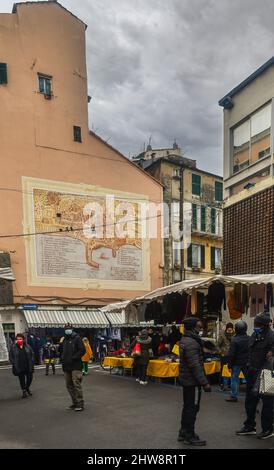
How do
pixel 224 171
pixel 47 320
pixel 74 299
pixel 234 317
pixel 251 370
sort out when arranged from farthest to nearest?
pixel 74 299 → pixel 47 320 → pixel 224 171 → pixel 234 317 → pixel 251 370

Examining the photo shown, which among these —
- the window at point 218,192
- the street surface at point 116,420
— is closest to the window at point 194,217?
the window at point 218,192

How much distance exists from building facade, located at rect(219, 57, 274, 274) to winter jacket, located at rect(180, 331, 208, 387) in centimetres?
863

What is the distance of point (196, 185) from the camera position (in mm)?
37656

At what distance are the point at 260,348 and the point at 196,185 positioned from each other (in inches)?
1254

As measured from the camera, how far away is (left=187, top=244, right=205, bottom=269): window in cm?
3631

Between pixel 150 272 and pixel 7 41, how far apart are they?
1712 cm

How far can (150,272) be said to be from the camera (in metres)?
30.5

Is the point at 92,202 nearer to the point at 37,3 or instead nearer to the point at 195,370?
the point at 37,3

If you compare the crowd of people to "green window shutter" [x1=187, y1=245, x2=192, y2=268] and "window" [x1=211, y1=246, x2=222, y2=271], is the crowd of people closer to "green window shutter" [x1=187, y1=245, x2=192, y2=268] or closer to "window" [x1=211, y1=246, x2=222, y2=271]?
"green window shutter" [x1=187, y1=245, x2=192, y2=268]

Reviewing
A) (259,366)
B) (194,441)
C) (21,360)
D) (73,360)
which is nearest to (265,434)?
(259,366)

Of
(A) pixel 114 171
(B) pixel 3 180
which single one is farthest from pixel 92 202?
(B) pixel 3 180

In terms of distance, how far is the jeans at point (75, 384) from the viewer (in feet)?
27.8

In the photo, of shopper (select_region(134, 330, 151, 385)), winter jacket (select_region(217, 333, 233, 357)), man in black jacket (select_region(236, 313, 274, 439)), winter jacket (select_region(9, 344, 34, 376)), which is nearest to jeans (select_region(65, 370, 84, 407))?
winter jacket (select_region(9, 344, 34, 376))

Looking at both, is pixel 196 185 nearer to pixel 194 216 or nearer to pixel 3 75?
pixel 194 216
